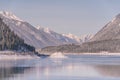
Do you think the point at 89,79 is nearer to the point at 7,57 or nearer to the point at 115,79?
the point at 115,79

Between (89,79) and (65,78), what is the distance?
13.5 ft

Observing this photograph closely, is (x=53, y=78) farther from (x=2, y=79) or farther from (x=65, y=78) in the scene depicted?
(x=2, y=79)

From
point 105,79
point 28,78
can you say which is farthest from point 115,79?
point 28,78

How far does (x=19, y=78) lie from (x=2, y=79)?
133 inches

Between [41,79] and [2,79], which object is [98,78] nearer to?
[41,79]

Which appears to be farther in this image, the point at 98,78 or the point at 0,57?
the point at 0,57

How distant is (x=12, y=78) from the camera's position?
8681 cm

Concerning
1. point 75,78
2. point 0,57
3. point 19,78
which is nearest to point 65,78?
point 75,78

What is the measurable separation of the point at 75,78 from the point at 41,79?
6171 millimetres

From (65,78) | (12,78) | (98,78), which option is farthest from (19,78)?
(98,78)

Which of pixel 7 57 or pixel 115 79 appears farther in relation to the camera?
pixel 7 57

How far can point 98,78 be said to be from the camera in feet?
289

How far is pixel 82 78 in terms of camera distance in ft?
285

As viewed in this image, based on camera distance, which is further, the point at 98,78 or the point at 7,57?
the point at 7,57
